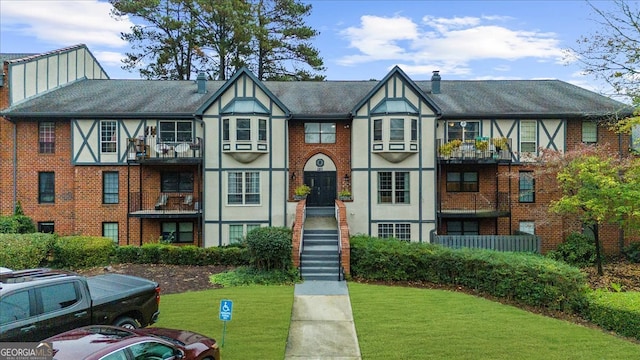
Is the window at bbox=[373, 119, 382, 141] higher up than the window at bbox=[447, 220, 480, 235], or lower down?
higher up

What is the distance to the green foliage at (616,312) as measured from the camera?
11.2 metres

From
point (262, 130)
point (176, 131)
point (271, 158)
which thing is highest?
point (176, 131)

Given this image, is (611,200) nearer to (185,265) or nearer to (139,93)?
(185,265)

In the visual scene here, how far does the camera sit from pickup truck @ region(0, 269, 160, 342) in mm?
7945

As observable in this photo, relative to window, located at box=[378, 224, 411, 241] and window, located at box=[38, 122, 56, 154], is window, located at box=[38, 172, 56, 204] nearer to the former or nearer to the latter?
window, located at box=[38, 122, 56, 154]

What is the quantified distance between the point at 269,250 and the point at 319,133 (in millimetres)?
8878

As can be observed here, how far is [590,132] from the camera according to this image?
22.9 m

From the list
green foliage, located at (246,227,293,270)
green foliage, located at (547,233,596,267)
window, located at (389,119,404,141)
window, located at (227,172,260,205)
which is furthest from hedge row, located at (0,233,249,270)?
green foliage, located at (547,233,596,267)

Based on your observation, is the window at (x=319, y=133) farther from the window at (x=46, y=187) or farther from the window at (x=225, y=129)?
the window at (x=46, y=187)

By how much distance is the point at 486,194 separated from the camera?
75.6ft

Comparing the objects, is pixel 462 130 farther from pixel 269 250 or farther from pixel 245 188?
pixel 269 250

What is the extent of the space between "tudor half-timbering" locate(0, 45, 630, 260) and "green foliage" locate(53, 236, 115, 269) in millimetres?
3035

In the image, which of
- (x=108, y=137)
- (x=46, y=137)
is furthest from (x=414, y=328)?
(x=46, y=137)

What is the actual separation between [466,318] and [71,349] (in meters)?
9.96
